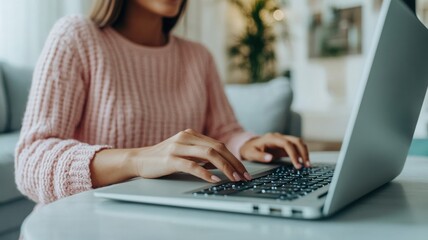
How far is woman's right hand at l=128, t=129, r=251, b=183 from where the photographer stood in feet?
1.98

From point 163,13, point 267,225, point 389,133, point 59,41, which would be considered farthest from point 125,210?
point 163,13

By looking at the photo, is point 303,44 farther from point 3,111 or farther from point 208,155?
point 208,155

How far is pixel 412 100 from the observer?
2.05ft

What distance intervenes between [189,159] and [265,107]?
1454mm

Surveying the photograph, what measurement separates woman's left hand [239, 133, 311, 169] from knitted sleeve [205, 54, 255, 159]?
281 mm

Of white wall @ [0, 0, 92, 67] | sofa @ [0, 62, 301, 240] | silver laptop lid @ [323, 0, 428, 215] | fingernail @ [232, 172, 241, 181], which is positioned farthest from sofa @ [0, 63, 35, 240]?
silver laptop lid @ [323, 0, 428, 215]

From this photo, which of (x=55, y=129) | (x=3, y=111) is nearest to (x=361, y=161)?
(x=55, y=129)

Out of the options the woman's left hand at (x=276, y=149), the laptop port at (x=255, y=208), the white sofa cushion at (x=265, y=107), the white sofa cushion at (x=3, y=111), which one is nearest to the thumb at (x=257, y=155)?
the woman's left hand at (x=276, y=149)

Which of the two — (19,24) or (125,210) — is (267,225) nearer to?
(125,210)

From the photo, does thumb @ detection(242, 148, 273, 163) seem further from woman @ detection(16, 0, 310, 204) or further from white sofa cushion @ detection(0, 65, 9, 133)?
white sofa cushion @ detection(0, 65, 9, 133)

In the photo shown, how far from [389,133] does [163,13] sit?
2.46ft

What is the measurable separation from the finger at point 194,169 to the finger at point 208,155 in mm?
13

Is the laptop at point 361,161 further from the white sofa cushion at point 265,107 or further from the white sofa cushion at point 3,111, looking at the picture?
the white sofa cushion at point 3,111

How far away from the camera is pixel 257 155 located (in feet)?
2.92
